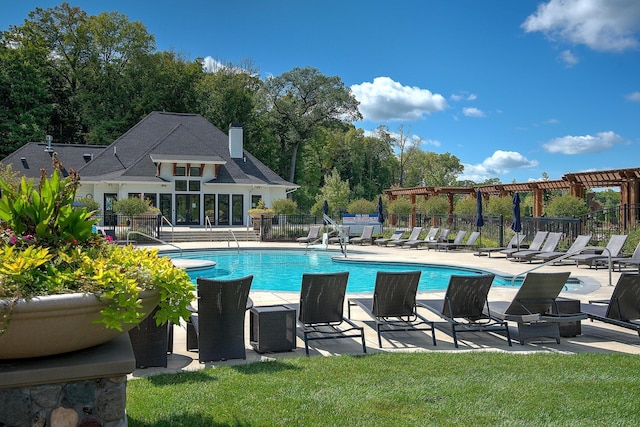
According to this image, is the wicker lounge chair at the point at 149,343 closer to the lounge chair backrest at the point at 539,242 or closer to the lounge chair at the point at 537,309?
the lounge chair at the point at 537,309

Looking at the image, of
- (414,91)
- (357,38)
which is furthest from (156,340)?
(414,91)

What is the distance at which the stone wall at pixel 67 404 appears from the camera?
8.30 feet

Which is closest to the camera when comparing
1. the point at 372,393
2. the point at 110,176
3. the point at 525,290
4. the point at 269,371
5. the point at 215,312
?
the point at 372,393

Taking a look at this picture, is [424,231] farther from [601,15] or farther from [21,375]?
[21,375]

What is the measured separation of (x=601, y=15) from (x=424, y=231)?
1246 centimetres

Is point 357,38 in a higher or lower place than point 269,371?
higher

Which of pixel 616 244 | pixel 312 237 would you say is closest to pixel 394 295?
pixel 616 244

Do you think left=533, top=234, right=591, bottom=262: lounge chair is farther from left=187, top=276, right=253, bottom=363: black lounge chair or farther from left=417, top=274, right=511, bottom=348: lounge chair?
left=187, top=276, right=253, bottom=363: black lounge chair

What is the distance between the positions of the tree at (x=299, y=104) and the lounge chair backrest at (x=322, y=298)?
45611 millimetres

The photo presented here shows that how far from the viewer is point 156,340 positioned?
194 inches

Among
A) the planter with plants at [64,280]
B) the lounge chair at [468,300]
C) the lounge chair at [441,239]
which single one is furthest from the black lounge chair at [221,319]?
the lounge chair at [441,239]

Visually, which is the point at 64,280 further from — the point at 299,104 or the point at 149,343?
the point at 299,104

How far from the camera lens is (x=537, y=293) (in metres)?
6.13

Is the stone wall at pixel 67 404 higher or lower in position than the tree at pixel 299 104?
lower
